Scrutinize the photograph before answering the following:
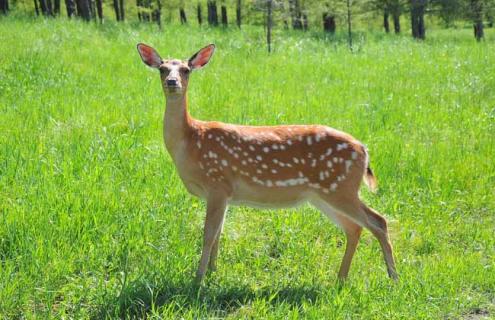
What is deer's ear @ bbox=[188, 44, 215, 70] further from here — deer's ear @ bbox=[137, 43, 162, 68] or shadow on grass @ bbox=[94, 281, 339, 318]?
shadow on grass @ bbox=[94, 281, 339, 318]

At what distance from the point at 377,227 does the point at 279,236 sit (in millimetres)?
997

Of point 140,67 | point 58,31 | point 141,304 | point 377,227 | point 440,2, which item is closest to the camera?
point 141,304

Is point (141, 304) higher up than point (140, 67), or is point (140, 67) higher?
point (140, 67)

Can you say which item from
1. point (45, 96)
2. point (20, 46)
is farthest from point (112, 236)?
point (20, 46)

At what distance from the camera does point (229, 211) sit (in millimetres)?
5781

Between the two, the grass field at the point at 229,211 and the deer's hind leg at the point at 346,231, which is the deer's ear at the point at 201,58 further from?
the deer's hind leg at the point at 346,231

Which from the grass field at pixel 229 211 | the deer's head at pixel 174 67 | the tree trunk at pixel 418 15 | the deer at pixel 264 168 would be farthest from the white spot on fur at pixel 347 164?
the tree trunk at pixel 418 15

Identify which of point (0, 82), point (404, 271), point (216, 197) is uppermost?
point (0, 82)

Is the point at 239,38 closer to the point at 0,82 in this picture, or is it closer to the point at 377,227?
the point at 0,82

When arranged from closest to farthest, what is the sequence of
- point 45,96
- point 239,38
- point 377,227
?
point 377,227 → point 45,96 → point 239,38

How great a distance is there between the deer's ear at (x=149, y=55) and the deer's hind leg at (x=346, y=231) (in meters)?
1.70

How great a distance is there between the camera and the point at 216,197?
446 centimetres

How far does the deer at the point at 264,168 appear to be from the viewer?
452 centimetres

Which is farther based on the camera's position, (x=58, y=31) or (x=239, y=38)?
(x=239, y=38)
